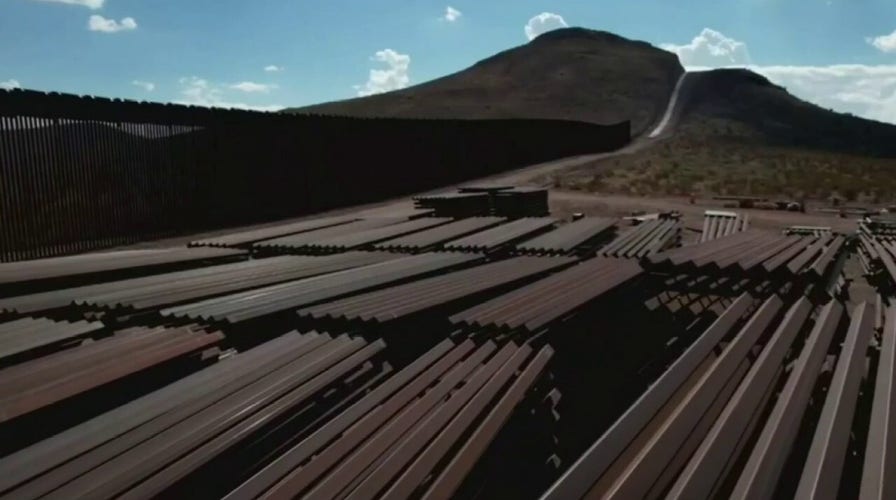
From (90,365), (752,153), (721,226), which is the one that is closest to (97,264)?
(90,365)

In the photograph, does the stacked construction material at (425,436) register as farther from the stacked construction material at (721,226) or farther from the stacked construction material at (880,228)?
the stacked construction material at (880,228)

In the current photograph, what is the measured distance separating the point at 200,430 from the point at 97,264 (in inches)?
193

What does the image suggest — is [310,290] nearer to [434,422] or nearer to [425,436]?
[434,422]

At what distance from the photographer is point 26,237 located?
40.8 feet

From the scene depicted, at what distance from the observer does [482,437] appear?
12.1ft

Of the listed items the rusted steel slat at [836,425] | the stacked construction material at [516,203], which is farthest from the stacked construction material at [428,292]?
the stacked construction material at [516,203]

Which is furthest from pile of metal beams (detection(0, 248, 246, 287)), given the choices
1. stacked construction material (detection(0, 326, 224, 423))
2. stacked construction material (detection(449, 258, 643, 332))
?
stacked construction material (detection(449, 258, 643, 332))

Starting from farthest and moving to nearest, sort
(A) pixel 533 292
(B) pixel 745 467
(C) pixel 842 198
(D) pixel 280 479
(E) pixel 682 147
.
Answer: (E) pixel 682 147
(C) pixel 842 198
(A) pixel 533 292
(B) pixel 745 467
(D) pixel 280 479

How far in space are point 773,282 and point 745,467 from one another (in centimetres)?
534

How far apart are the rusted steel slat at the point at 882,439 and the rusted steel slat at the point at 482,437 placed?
1.72 m

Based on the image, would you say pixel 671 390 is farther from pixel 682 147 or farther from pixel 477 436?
pixel 682 147

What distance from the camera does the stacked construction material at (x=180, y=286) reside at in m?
5.82

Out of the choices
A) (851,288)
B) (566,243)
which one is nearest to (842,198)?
(851,288)

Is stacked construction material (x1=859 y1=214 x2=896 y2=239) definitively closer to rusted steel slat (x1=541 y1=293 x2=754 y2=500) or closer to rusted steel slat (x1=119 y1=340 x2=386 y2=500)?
rusted steel slat (x1=541 y1=293 x2=754 y2=500)
